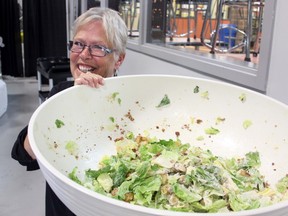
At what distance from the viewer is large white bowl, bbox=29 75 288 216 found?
0.77 meters

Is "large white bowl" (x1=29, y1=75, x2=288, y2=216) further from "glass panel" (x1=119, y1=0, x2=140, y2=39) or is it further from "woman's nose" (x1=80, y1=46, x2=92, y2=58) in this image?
"glass panel" (x1=119, y1=0, x2=140, y2=39)

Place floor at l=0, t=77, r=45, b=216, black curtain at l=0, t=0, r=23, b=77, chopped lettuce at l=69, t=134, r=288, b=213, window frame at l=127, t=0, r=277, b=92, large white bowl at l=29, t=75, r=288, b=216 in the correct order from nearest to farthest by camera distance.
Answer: chopped lettuce at l=69, t=134, r=288, b=213, large white bowl at l=29, t=75, r=288, b=216, window frame at l=127, t=0, r=277, b=92, floor at l=0, t=77, r=45, b=216, black curtain at l=0, t=0, r=23, b=77

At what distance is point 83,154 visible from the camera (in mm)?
862

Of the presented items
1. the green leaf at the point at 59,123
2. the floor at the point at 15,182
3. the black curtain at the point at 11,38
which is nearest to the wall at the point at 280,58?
the green leaf at the point at 59,123

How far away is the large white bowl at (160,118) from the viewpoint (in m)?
0.77

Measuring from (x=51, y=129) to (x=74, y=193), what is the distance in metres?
0.34

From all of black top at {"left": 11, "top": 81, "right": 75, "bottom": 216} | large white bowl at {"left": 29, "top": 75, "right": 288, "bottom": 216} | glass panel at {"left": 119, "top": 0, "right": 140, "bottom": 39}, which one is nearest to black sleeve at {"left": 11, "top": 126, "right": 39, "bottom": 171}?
black top at {"left": 11, "top": 81, "right": 75, "bottom": 216}

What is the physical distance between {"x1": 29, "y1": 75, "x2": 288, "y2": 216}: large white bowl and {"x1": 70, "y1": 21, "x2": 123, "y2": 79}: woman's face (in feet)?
0.98

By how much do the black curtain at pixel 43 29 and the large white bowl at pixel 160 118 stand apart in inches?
214

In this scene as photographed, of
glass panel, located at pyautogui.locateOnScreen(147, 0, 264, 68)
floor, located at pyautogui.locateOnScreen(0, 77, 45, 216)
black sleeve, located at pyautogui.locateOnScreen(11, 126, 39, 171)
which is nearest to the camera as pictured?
black sleeve, located at pyautogui.locateOnScreen(11, 126, 39, 171)

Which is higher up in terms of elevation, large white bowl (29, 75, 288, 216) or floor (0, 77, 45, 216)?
large white bowl (29, 75, 288, 216)

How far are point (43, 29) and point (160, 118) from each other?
18.3 ft

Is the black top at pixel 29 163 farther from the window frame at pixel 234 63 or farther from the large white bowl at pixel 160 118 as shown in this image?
the window frame at pixel 234 63

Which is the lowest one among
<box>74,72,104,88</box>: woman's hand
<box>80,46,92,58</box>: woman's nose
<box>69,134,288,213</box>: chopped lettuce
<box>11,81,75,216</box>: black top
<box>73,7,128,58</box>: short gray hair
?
<box>11,81,75,216</box>: black top
